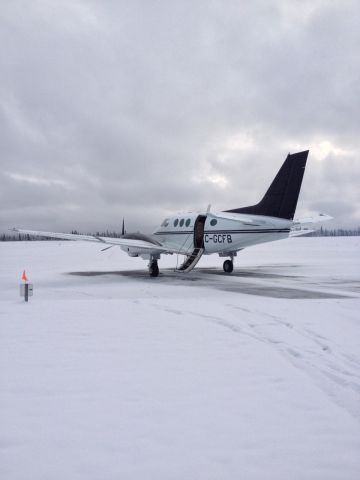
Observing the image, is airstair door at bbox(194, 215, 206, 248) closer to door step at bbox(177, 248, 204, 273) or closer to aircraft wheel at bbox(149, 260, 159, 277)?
door step at bbox(177, 248, 204, 273)

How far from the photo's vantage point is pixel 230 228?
22.5m

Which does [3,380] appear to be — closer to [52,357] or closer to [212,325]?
[52,357]

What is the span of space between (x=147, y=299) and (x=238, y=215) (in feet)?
36.3

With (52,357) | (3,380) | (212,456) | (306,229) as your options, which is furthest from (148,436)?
(306,229)

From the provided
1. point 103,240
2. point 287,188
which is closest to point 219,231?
point 287,188

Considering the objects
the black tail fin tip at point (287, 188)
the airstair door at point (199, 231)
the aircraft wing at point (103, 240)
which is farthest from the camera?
the airstair door at point (199, 231)

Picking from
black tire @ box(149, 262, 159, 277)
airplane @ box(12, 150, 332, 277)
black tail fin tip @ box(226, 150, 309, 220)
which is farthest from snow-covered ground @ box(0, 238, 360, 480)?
black tire @ box(149, 262, 159, 277)

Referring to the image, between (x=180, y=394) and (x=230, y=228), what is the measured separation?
17.7 m

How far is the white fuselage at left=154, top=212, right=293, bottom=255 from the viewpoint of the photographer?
21.4 m

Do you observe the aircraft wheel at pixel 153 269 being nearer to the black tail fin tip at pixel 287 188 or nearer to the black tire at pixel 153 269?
the black tire at pixel 153 269

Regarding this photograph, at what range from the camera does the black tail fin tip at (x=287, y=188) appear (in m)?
21.2

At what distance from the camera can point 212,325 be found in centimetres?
934

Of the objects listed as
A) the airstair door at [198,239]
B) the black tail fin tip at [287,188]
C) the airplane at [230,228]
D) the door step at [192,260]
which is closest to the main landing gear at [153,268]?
the airplane at [230,228]

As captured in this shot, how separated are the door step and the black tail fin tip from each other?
4371 millimetres
